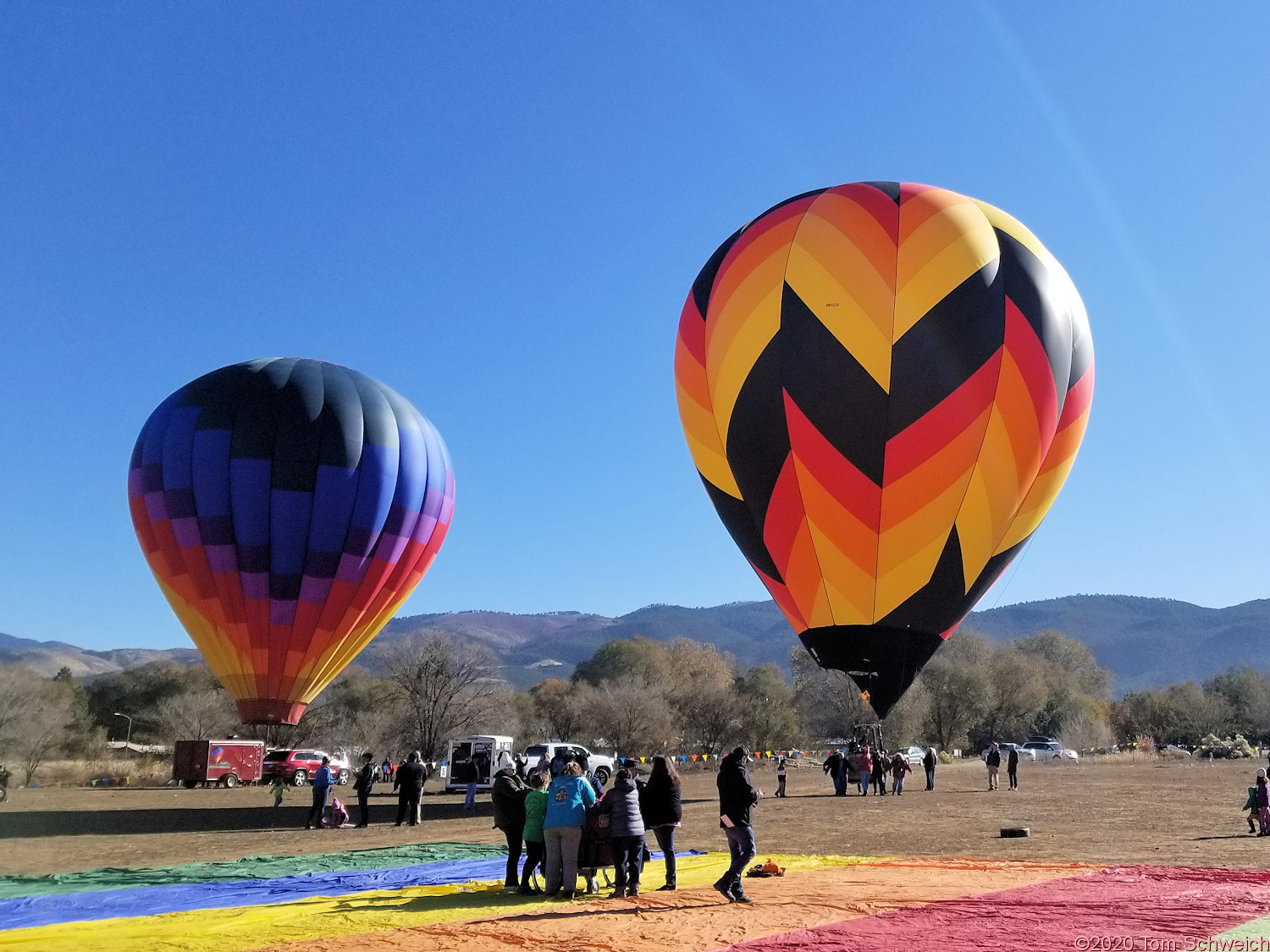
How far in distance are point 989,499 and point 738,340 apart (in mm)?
4743

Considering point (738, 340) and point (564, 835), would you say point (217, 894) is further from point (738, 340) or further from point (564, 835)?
point (738, 340)

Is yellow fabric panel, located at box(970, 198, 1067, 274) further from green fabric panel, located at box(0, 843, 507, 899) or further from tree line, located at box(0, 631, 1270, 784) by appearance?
tree line, located at box(0, 631, 1270, 784)

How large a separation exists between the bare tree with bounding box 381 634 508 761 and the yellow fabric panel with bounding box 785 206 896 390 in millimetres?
36797

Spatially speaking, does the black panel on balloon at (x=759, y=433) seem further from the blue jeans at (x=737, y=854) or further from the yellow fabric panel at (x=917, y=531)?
the blue jeans at (x=737, y=854)

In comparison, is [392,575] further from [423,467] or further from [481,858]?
[481,858]

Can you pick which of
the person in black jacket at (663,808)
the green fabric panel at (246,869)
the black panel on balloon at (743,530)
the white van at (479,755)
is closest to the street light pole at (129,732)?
the white van at (479,755)

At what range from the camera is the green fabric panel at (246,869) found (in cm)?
966

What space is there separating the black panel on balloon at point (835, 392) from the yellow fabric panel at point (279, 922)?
798cm

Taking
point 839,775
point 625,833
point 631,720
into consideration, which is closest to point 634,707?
point 631,720

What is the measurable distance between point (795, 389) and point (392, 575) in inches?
487

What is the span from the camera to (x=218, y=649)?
912 inches

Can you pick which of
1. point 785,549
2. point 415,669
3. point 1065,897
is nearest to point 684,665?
point 415,669

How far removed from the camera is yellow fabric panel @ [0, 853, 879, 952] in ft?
21.4

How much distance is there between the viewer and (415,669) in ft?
165
